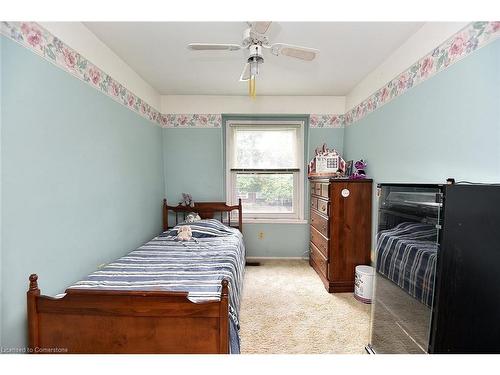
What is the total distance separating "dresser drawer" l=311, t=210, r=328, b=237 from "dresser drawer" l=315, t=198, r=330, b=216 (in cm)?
8

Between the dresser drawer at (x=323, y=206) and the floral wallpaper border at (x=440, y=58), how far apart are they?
3.93ft

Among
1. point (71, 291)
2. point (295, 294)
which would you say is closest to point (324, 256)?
point (295, 294)

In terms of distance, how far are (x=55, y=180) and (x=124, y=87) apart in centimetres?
135

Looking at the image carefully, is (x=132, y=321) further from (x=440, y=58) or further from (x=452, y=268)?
(x=440, y=58)

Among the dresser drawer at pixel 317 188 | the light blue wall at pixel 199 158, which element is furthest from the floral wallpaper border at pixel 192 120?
the dresser drawer at pixel 317 188

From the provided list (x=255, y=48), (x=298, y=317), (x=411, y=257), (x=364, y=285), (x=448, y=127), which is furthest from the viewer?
(x=364, y=285)

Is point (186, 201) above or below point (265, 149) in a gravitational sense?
below

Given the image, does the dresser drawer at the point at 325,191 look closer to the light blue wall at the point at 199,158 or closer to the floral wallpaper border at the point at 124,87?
the light blue wall at the point at 199,158

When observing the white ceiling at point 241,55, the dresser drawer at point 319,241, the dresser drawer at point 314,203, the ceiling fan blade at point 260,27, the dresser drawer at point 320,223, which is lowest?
the dresser drawer at point 319,241

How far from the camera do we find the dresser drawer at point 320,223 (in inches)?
109

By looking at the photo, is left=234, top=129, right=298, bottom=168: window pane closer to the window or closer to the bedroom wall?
the window

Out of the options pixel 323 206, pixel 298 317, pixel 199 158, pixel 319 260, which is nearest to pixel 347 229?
pixel 323 206

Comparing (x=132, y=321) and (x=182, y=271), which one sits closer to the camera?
(x=132, y=321)

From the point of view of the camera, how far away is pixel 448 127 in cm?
159
